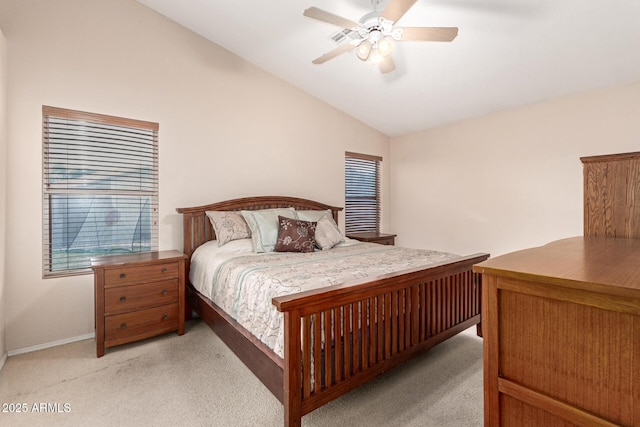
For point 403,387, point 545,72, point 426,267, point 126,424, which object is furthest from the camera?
point 545,72

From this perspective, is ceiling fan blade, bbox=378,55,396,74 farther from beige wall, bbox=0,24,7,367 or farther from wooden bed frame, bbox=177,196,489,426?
beige wall, bbox=0,24,7,367

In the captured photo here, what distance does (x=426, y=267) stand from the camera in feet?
7.11

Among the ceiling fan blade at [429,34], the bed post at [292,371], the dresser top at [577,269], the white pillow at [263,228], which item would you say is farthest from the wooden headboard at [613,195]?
the white pillow at [263,228]

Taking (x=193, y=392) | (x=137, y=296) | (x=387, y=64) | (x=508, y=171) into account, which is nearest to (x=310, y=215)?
(x=387, y=64)

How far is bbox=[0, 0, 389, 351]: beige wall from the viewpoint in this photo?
2498mm

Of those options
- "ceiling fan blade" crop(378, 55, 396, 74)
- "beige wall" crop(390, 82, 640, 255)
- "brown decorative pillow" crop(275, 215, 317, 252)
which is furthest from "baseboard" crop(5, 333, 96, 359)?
"beige wall" crop(390, 82, 640, 255)

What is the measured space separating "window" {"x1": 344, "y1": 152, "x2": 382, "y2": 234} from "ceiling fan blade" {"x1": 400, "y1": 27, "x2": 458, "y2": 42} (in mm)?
2614

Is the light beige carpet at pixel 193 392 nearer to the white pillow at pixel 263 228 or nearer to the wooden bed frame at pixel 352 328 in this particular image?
the wooden bed frame at pixel 352 328

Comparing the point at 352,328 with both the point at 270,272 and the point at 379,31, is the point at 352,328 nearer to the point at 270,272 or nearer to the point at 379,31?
the point at 270,272

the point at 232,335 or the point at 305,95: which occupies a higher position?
the point at 305,95

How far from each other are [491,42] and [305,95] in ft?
7.84

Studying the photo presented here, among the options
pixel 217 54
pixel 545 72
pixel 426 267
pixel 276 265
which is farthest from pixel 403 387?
pixel 217 54

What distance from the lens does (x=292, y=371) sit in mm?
1469

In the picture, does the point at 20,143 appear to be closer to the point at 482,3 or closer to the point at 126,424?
the point at 126,424
